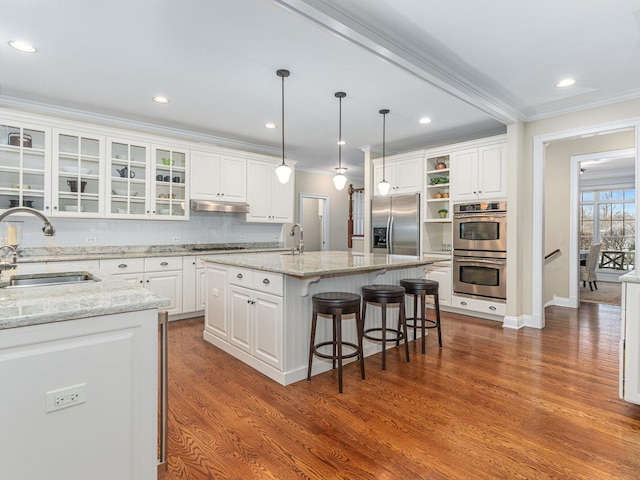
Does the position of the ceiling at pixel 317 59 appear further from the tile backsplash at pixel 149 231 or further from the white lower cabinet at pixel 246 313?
the white lower cabinet at pixel 246 313

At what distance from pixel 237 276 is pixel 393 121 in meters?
2.94

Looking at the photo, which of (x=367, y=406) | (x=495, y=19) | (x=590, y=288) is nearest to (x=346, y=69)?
(x=495, y=19)

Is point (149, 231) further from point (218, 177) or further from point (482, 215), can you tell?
point (482, 215)

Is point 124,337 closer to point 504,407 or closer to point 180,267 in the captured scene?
point 504,407

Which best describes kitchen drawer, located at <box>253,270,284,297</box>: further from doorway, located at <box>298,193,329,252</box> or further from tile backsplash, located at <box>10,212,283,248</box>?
doorway, located at <box>298,193,329,252</box>

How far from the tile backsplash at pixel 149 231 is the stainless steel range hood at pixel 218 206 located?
352 mm

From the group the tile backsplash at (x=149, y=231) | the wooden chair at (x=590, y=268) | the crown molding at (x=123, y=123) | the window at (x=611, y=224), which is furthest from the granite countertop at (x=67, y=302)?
the window at (x=611, y=224)

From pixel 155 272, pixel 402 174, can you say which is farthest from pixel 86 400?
pixel 402 174

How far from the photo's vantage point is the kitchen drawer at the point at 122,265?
4.07 metres

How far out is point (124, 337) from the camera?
1386 mm

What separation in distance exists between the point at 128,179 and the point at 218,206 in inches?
47.1

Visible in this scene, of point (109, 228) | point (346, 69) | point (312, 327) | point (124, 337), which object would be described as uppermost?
point (346, 69)

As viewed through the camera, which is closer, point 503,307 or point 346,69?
point 346,69

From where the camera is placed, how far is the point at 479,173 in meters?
4.83
